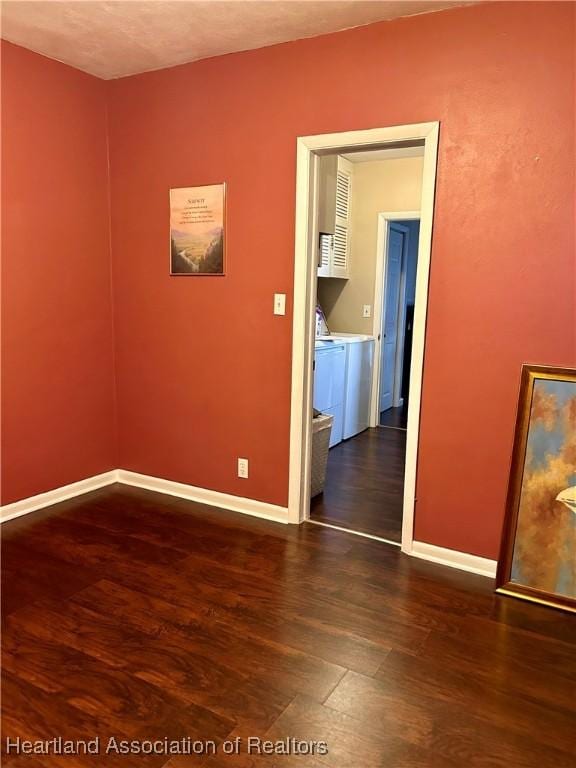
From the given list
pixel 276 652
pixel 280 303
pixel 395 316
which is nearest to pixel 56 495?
pixel 280 303

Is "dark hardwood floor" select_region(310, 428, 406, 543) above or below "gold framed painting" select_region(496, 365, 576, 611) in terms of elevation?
below

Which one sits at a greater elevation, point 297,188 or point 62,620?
point 297,188

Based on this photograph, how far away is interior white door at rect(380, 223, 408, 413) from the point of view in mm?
6117

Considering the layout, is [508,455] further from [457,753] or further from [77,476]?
[77,476]

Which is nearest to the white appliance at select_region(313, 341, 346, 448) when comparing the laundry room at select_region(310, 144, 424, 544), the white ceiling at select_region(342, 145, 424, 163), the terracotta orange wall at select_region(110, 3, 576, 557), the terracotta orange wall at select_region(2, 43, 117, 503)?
the laundry room at select_region(310, 144, 424, 544)

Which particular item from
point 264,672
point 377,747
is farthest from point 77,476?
point 377,747

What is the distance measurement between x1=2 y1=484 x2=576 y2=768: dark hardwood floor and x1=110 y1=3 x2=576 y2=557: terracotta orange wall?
0.50 meters

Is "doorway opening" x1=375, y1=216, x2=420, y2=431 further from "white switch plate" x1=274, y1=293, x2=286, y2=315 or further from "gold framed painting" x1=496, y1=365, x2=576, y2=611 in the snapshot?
"gold framed painting" x1=496, y1=365, x2=576, y2=611

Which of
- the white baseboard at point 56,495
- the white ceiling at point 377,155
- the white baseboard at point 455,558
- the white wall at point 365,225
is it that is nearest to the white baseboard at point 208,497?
the white baseboard at point 56,495

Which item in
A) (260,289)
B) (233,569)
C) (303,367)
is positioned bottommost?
(233,569)

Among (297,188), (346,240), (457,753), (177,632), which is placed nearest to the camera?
(457,753)

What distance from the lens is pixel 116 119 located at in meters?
3.47

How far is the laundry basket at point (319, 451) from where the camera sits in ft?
11.6

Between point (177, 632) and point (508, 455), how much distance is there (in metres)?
1.67
